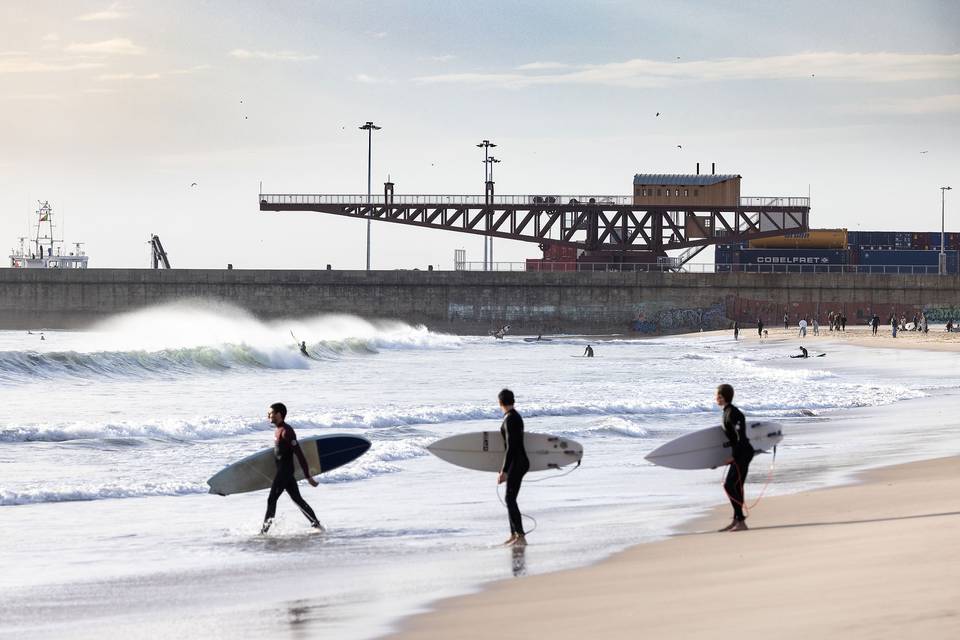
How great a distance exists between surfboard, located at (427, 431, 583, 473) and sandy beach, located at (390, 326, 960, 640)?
1481mm

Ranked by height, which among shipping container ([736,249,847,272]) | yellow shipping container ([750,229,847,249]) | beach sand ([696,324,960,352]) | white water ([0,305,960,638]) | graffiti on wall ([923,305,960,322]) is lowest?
white water ([0,305,960,638])

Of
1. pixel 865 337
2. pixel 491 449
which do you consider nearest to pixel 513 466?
pixel 491 449

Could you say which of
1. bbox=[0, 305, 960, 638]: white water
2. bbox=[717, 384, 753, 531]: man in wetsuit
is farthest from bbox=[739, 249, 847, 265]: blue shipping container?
bbox=[717, 384, 753, 531]: man in wetsuit

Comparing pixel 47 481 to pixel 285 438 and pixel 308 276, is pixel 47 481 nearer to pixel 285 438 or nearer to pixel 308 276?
pixel 285 438

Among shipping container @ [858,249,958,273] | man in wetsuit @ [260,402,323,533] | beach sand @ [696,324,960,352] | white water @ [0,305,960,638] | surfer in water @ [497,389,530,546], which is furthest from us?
shipping container @ [858,249,958,273]

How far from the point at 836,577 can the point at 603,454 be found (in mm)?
9761

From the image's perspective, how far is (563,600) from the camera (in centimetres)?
741

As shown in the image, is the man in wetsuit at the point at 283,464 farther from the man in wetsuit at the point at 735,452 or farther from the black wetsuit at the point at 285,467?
the man in wetsuit at the point at 735,452

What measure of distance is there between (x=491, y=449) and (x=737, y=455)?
268cm

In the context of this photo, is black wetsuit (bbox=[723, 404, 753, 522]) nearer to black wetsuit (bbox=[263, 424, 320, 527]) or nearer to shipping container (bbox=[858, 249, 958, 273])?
black wetsuit (bbox=[263, 424, 320, 527])

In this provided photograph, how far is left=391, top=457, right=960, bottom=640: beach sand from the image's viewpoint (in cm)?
619

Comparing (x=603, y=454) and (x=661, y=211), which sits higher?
(x=661, y=211)

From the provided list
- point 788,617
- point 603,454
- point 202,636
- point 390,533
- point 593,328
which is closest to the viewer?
point 788,617

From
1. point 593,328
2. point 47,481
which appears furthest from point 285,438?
point 593,328
